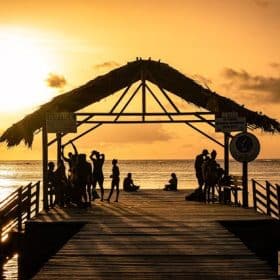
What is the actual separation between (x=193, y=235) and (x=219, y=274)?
388cm

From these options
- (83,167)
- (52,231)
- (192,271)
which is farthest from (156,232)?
(83,167)

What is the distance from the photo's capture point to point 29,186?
62.0 feet

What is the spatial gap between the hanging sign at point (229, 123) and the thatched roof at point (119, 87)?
0.82 meters

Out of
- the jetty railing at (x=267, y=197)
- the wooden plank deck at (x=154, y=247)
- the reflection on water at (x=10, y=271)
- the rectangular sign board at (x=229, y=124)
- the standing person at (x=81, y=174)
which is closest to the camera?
the wooden plank deck at (x=154, y=247)

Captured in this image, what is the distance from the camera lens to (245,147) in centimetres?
1864

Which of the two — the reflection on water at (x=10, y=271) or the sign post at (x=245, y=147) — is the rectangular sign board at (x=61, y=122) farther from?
the sign post at (x=245, y=147)

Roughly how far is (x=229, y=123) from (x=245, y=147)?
2761mm

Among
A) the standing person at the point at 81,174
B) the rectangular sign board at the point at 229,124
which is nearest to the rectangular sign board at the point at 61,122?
the standing person at the point at 81,174

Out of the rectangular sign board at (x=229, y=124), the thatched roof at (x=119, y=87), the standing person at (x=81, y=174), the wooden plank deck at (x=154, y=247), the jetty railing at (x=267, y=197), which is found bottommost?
the wooden plank deck at (x=154, y=247)

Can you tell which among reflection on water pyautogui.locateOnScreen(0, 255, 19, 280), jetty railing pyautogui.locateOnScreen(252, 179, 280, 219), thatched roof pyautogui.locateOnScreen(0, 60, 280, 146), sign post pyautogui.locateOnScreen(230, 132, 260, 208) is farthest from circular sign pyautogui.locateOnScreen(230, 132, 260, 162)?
reflection on water pyautogui.locateOnScreen(0, 255, 19, 280)

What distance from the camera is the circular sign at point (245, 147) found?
1852 cm

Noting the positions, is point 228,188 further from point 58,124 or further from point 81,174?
point 58,124

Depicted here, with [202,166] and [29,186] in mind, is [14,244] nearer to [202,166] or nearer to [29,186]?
[29,186]

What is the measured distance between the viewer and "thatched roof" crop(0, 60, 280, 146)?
22203mm
